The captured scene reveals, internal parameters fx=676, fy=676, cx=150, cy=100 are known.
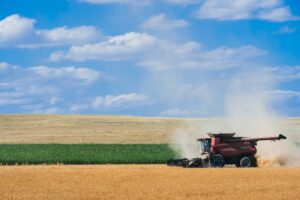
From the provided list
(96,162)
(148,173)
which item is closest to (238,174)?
(148,173)

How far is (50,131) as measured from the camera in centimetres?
8700

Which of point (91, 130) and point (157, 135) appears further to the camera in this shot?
point (91, 130)

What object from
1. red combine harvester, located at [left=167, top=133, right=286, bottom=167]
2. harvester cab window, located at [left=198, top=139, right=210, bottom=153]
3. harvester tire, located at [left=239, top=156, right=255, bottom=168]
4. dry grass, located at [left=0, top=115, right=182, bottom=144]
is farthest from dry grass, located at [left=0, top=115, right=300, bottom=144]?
harvester tire, located at [left=239, top=156, right=255, bottom=168]

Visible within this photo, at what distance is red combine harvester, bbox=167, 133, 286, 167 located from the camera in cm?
3800

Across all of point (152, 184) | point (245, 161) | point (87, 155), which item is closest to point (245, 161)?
point (245, 161)

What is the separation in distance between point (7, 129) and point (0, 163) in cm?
4698

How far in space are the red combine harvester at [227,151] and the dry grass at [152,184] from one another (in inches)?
157

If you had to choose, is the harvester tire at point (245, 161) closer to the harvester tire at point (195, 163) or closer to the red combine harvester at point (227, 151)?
the red combine harvester at point (227, 151)

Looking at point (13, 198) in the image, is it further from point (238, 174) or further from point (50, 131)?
point (50, 131)

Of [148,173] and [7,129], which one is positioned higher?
[7,129]

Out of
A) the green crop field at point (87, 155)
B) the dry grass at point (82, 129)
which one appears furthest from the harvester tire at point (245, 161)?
the dry grass at point (82, 129)

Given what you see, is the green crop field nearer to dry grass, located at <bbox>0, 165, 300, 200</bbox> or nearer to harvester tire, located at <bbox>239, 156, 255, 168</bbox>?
harvester tire, located at <bbox>239, 156, 255, 168</bbox>

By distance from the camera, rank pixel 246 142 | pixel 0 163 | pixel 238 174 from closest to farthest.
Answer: pixel 238 174
pixel 246 142
pixel 0 163

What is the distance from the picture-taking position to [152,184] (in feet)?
96.6
